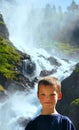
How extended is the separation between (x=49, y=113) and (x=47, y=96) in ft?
0.84

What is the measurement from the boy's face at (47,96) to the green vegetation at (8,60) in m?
74.3

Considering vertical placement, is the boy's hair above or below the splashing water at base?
below

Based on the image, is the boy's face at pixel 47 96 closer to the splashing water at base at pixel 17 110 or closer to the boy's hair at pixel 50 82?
the boy's hair at pixel 50 82

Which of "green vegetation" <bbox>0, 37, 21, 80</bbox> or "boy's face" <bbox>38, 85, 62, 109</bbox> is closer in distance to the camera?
"boy's face" <bbox>38, 85, 62, 109</bbox>

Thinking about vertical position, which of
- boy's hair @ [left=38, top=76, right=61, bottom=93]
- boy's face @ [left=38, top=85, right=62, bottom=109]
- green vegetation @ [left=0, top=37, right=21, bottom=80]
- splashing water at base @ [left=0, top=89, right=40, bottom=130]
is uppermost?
green vegetation @ [left=0, top=37, right=21, bottom=80]

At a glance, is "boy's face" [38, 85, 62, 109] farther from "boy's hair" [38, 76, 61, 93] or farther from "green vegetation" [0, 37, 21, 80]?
"green vegetation" [0, 37, 21, 80]

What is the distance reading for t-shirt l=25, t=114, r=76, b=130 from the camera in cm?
683

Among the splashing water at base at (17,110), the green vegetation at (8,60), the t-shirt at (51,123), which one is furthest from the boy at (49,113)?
the green vegetation at (8,60)

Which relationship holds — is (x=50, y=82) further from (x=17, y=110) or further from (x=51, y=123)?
(x=17, y=110)

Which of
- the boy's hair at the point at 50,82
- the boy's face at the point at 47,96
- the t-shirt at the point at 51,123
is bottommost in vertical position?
the t-shirt at the point at 51,123

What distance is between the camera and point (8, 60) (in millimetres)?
97750

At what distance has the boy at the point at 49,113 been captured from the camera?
685 centimetres

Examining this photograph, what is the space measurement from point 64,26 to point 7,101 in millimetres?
126454

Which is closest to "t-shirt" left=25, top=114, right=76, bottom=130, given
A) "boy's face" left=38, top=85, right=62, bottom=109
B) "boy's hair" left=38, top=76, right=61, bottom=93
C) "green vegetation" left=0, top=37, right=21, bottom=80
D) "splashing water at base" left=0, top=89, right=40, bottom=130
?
"boy's face" left=38, top=85, right=62, bottom=109
